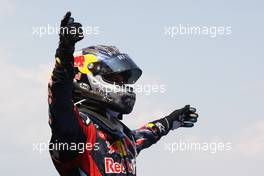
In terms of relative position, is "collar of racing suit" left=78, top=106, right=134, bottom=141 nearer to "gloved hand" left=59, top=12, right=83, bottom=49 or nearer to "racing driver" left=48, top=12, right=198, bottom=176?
"racing driver" left=48, top=12, right=198, bottom=176

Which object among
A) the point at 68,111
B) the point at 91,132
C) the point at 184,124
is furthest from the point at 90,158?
the point at 184,124

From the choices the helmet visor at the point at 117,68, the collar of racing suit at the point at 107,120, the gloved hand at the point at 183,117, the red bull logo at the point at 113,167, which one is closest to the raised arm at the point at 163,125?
the gloved hand at the point at 183,117

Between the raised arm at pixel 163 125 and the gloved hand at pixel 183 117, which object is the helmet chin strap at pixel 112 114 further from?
the gloved hand at pixel 183 117

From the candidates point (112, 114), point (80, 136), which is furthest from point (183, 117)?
point (80, 136)

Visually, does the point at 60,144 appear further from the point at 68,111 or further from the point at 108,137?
the point at 108,137

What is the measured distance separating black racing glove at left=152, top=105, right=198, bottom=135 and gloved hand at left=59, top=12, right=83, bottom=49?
5657 mm

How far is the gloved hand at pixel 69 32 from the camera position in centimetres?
675

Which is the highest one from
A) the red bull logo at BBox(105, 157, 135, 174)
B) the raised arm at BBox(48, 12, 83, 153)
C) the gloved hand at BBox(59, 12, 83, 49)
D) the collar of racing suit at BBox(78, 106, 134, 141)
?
the gloved hand at BBox(59, 12, 83, 49)

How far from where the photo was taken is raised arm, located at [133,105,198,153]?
11.4 meters

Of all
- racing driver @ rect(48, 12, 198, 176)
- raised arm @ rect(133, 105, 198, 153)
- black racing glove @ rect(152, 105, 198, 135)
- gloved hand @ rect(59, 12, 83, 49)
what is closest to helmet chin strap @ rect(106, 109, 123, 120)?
racing driver @ rect(48, 12, 198, 176)

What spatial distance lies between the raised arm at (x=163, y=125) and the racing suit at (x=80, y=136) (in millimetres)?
1895

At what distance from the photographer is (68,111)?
711cm

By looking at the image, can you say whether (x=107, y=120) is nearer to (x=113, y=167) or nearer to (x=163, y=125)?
(x=113, y=167)

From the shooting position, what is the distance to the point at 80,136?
7488 mm
